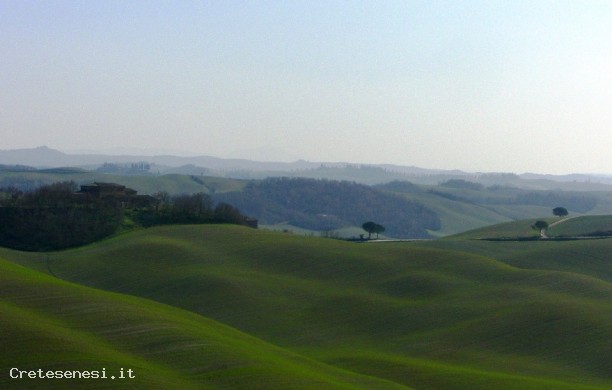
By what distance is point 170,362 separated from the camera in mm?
37875

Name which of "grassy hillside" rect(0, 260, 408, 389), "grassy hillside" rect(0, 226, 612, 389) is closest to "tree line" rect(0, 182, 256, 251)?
"grassy hillside" rect(0, 226, 612, 389)

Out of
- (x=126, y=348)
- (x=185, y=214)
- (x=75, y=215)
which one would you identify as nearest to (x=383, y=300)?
(x=126, y=348)

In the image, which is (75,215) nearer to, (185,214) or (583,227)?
(185,214)

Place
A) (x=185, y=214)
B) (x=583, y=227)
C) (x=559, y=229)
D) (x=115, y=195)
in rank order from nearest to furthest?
(x=185, y=214), (x=115, y=195), (x=583, y=227), (x=559, y=229)

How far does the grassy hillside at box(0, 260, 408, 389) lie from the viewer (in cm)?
3459

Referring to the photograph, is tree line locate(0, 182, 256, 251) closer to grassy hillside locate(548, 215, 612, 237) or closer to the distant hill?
the distant hill

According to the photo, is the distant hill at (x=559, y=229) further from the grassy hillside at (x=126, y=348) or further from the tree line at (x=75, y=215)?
the grassy hillside at (x=126, y=348)

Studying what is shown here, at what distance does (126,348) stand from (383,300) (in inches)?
1383

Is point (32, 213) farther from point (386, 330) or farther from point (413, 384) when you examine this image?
point (413, 384)

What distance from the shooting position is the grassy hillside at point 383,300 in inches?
2132

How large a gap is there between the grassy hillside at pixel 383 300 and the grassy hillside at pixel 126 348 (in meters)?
9.02

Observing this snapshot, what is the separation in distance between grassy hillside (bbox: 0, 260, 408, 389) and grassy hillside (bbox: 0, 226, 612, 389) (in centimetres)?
902

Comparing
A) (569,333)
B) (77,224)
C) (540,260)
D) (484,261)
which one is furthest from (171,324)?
(77,224)

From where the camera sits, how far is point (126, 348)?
127 feet
